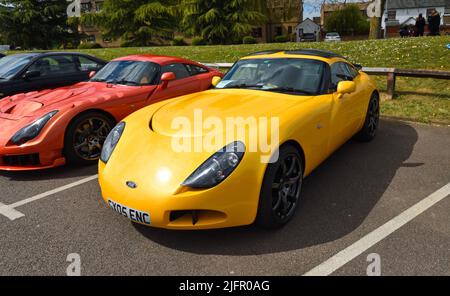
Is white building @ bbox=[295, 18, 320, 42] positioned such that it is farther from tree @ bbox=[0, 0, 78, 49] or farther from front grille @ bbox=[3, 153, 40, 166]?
front grille @ bbox=[3, 153, 40, 166]

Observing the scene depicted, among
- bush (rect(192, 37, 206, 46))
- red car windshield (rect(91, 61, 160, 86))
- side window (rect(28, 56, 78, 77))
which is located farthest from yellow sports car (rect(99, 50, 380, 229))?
bush (rect(192, 37, 206, 46))

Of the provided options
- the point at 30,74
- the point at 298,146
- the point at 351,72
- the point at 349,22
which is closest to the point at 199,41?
the point at 30,74

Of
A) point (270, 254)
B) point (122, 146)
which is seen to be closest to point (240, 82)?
point (122, 146)

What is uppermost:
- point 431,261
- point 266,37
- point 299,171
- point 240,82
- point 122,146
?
point 266,37

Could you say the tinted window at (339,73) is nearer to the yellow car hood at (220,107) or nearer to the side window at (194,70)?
the yellow car hood at (220,107)

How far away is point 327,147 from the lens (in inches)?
148

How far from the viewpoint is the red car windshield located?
544 cm

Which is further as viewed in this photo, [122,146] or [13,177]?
[13,177]

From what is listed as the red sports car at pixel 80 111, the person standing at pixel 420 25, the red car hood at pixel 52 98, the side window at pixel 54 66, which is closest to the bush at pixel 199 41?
the person standing at pixel 420 25

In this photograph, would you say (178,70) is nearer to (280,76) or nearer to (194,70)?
(194,70)

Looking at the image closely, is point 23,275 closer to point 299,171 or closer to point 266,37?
point 299,171

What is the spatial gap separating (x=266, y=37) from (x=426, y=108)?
4699 centimetres

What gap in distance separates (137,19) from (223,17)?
795cm

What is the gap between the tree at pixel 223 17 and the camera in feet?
84.1
